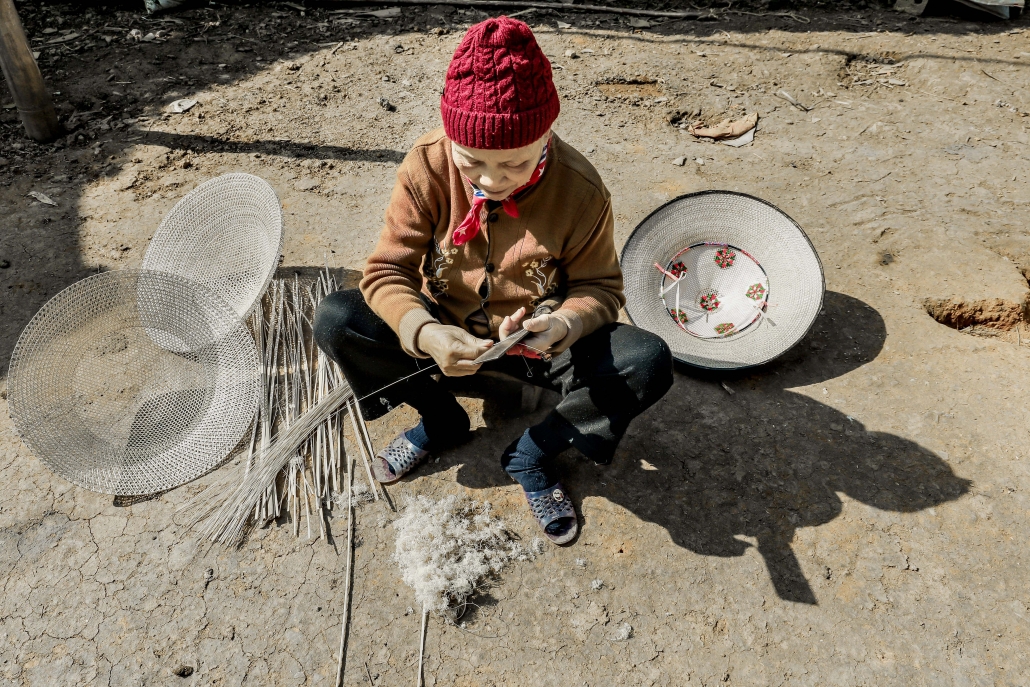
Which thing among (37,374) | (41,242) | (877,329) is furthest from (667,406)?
(41,242)

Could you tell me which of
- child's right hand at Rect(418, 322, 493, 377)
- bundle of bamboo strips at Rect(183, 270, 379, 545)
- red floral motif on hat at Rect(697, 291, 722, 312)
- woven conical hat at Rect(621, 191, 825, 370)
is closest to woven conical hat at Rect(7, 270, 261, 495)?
bundle of bamboo strips at Rect(183, 270, 379, 545)

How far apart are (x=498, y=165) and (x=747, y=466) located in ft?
4.00

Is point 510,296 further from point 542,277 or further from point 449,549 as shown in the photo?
point 449,549

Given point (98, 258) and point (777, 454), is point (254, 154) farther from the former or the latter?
point (777, 454)

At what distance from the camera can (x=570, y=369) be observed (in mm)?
1828

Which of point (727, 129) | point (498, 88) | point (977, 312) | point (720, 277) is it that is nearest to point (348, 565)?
point (498, 88)

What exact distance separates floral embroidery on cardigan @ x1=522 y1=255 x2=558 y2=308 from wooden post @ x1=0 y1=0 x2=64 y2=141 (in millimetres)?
2868

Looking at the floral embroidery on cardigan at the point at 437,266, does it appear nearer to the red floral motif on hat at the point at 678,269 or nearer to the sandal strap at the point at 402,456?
the sandal strap at the point at 402,456

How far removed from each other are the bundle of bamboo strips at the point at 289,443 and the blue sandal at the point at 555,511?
1.57 feet

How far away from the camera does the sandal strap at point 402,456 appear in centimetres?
206

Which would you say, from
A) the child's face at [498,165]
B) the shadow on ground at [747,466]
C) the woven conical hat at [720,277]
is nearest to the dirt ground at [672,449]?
the shadow on ground at [747,466]

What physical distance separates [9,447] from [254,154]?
1732mm

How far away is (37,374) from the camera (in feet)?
6.85

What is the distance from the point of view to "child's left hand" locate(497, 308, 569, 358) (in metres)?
1.58
